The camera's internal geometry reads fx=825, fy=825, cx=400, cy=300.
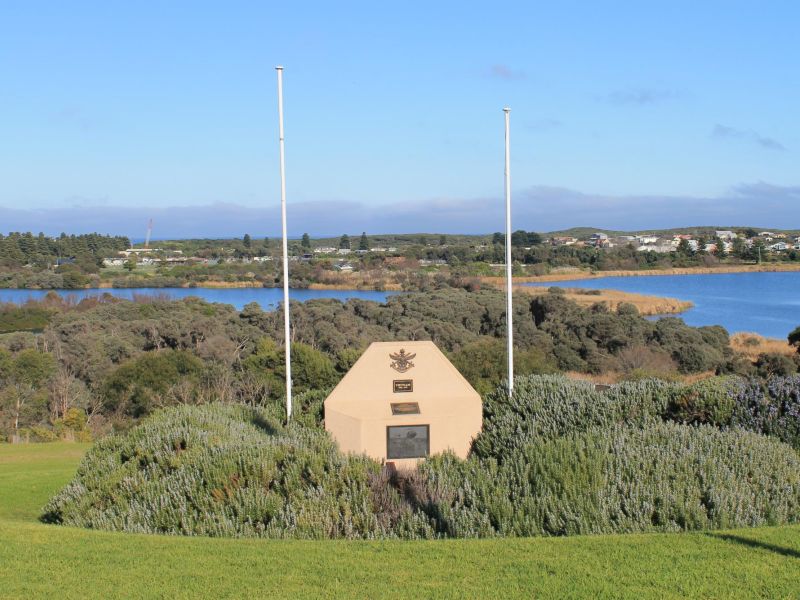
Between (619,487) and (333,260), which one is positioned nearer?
(619,487)

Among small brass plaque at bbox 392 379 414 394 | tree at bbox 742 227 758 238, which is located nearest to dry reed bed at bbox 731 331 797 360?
small brass plaque at bbox 392 379 414 394

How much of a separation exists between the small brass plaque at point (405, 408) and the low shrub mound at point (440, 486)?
1.23 metres

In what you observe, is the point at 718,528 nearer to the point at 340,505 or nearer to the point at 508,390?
the point at 340,505

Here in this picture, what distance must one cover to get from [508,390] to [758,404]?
3.51 m

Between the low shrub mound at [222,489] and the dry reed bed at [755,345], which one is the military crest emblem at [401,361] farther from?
the dry reed bed at [755,345]

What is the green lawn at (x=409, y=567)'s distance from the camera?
5.55 m

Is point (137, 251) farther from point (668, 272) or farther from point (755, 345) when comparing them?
point (755, 345)

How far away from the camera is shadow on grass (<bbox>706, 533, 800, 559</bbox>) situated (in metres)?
6.18

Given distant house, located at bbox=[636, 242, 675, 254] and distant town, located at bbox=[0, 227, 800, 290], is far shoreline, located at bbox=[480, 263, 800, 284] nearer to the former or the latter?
distant town, located at bbox=[0, 227, 800, 290]

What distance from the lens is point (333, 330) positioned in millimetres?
37000

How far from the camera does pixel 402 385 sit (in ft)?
38.6

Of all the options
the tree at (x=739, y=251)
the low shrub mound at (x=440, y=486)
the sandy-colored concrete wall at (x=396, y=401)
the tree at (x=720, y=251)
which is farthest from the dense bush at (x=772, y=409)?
the tree at (x=739, y=251)

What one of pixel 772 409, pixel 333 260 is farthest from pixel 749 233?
pixel 772 409

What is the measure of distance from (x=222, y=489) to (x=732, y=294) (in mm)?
61059
